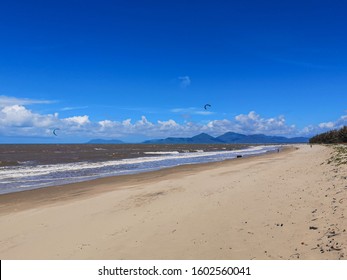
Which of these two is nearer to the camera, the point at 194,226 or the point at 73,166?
the point at 194,226

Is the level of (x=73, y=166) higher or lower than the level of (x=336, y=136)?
lower

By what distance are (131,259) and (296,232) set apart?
11.9 feet

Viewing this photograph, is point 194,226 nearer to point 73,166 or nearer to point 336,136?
point 73,166

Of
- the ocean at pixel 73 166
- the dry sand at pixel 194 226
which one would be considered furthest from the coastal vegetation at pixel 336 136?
the dry sand at pixel 194 226

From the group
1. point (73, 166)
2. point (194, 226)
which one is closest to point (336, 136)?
point (73, 166)

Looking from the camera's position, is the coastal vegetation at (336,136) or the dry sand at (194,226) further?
the coastal vegetation at (336,136)

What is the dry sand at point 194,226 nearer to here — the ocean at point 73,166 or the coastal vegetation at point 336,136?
the ocean at point 73,166

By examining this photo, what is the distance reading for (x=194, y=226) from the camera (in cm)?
862

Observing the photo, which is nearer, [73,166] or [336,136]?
[73,166]

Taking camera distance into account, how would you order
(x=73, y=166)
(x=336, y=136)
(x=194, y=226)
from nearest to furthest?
1. (x=194, y=226)
2. (x=73, y=166)
3. (x=336, y=136)

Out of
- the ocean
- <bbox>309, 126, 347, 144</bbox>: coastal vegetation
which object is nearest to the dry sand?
the ocean

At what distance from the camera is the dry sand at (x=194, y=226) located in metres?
6.62

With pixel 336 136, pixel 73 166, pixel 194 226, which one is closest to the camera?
pixel 194 226

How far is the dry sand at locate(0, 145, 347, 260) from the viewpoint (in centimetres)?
662
